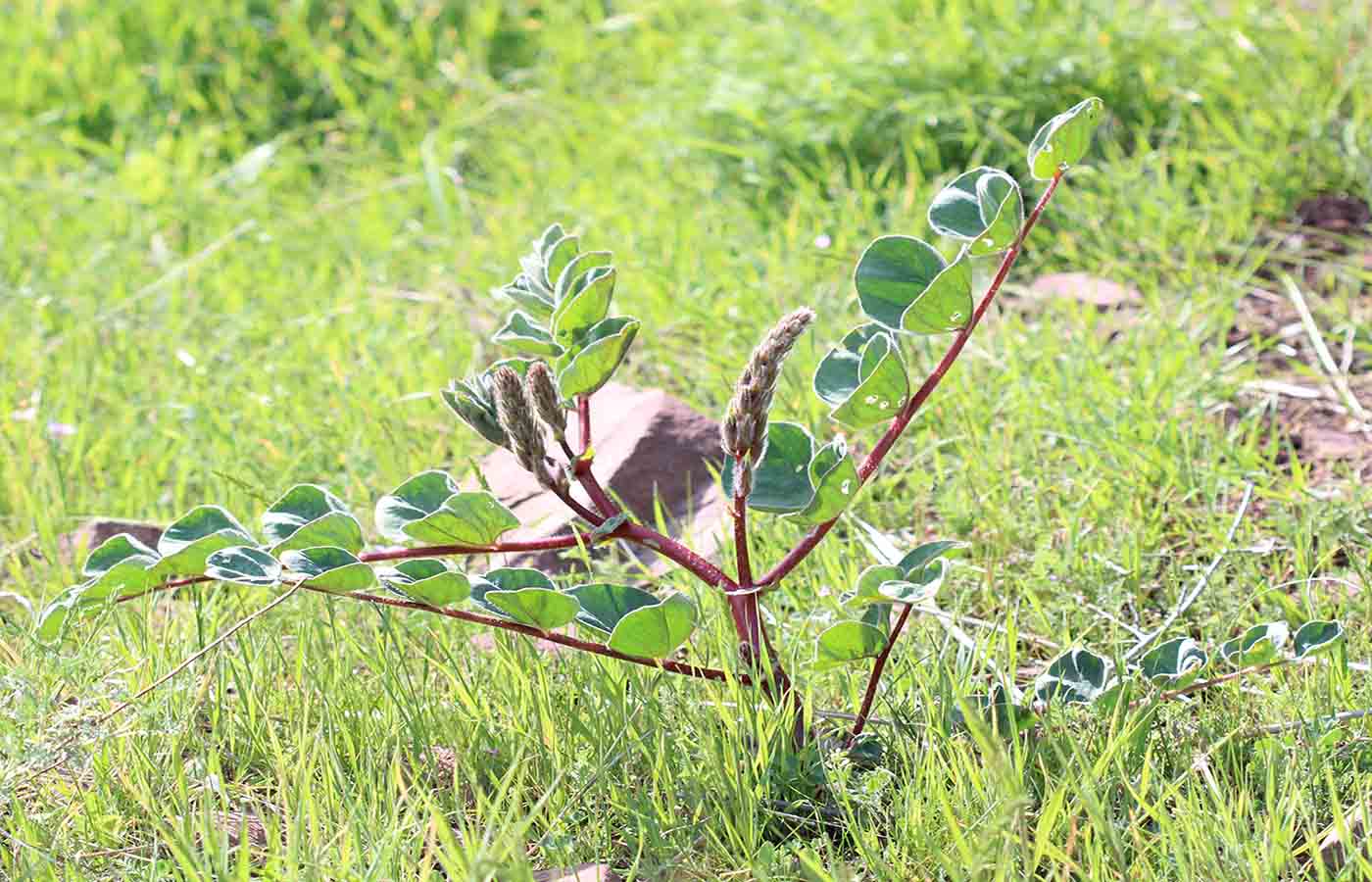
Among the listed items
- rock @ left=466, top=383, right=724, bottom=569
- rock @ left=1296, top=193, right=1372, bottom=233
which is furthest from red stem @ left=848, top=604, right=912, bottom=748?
rock @ left=1296, top=193, right=1372, bottom=233

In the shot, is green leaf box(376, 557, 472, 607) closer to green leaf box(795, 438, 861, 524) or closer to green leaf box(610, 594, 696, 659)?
green leaf box(610, 594, 696, 659)

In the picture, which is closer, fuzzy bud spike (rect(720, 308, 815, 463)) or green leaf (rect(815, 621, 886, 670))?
fuzzy bud spike (rect(720, 308, 815, 463))

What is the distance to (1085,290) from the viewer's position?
3066 mm

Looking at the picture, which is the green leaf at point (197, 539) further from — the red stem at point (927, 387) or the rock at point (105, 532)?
the rock at point (105, 532)

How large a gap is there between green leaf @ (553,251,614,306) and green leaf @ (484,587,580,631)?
35 centimetres

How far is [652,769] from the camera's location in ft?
5.31

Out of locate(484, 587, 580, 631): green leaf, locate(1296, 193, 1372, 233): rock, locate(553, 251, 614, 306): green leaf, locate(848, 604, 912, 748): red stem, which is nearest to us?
locate(484, 587, 580, 631): green leaf

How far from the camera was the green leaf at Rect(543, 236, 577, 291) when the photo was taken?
1.73 metres

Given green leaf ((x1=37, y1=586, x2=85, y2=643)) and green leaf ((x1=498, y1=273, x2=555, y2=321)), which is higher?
green leaf ((x1=498, y1=273, x2=555, y2=321))

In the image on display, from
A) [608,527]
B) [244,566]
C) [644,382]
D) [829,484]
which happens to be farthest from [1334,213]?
[244,566]

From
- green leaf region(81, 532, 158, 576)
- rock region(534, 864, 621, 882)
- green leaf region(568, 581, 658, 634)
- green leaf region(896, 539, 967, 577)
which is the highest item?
green leaf region(81, 532, 158, 576)

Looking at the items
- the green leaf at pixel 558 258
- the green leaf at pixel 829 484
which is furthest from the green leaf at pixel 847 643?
the green leaf at pixel 558 258

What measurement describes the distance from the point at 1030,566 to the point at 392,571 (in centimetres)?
106

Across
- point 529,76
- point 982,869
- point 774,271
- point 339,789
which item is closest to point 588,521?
point 339,789
